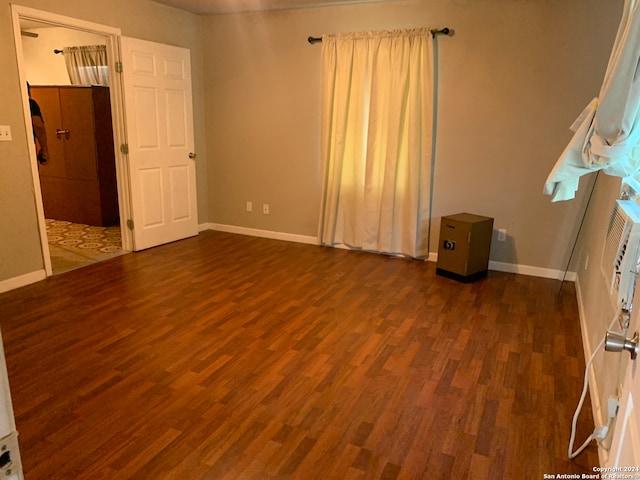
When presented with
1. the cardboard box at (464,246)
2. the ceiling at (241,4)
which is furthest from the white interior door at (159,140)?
the cardboard box at (464,246)

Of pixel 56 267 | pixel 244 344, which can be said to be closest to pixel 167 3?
pixel 56 267

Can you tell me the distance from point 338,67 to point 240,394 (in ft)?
11.1

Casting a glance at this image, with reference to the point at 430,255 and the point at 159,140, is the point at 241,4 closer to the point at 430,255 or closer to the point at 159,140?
the point at 159,140

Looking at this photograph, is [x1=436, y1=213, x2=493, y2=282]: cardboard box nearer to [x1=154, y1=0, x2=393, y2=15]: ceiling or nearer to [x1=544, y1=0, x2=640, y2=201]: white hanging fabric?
[x1=544, y1=0, x2=640, y2=201]: white hanging fabric

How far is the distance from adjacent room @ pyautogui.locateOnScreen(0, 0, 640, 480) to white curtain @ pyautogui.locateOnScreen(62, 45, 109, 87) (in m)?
0.03

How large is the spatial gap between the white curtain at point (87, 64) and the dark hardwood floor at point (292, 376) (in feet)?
9.22

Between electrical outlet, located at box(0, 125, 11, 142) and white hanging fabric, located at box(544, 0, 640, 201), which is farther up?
white hanging fabric, located at box(544, 0, 640, 201)

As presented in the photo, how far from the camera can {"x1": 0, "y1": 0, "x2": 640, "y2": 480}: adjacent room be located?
199 cm

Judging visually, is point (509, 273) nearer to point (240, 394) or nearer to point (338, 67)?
point (338, 67)

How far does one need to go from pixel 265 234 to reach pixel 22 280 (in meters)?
2.49

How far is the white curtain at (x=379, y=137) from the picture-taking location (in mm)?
4293

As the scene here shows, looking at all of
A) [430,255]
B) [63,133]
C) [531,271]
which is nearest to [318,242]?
[430,255]

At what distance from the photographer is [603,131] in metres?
1.70

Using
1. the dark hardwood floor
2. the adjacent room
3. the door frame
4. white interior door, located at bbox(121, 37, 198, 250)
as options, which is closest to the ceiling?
the adjacent room
